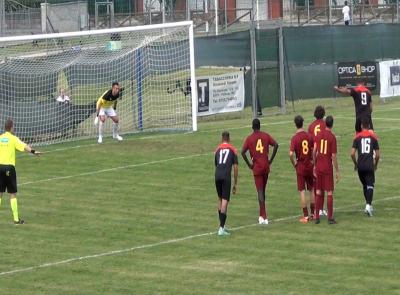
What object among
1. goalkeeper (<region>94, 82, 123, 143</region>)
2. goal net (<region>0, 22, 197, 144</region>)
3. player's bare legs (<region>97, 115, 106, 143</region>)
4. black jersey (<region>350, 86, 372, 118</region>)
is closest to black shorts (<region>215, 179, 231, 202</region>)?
black jersey (<region>350, 86, 372, 118</region>)

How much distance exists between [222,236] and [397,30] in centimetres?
2874

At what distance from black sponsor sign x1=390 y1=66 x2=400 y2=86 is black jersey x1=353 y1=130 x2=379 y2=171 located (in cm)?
2333

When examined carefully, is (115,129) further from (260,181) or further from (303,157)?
(303,157)

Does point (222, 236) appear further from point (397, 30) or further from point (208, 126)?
point (397, 30)

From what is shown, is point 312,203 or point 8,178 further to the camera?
point 8,178

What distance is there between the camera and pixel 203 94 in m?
38.7

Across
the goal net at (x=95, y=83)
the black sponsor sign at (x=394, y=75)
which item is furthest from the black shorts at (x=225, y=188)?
the black sponsor sign at (x=394, y=75)

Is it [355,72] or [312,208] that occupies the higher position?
[355,72]

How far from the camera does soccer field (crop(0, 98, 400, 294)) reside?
1794cm

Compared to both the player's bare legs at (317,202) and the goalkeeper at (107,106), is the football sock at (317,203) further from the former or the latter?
the goalkeeper at (107,106)

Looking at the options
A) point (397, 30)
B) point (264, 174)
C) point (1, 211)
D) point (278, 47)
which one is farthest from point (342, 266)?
point (397, 30)

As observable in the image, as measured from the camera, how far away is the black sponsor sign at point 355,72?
44.2m

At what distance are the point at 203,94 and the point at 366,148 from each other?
16.7 metres

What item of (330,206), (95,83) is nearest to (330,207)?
(330,206)
